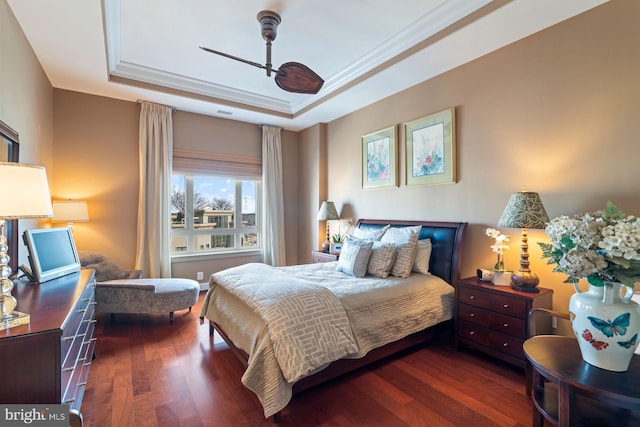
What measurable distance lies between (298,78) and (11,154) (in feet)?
7.72

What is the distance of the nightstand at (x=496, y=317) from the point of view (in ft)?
7.63

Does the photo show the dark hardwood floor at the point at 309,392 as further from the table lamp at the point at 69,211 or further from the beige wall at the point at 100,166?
the beige wall at the point at 100,166

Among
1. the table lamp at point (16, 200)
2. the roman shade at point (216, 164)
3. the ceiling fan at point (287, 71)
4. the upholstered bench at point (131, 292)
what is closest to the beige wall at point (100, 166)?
the upholstered bench at point (131, 292)

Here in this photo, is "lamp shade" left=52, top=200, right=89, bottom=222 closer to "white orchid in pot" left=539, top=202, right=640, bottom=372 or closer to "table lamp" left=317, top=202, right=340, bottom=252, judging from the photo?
"table lamp" left=317, top=202, right=340, bottom=252

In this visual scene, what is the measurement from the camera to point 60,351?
1336 mm

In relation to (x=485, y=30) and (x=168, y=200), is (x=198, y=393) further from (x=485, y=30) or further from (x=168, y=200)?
(x=485, y=30)

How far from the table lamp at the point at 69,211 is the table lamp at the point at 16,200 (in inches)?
93.7

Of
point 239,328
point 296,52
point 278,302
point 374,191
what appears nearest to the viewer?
point 278,302

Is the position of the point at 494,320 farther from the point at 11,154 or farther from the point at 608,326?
the point at 11,154

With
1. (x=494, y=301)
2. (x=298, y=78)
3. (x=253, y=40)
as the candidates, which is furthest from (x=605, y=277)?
(x=253, y=40)

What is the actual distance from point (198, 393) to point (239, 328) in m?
0.52

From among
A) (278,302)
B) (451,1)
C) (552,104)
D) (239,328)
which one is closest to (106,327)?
(239,328)

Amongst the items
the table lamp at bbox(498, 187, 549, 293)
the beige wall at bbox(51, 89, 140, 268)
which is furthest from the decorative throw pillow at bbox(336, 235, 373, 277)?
the beige wall at bbox(51, 89, 140, 268)

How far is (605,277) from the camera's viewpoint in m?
1.40
